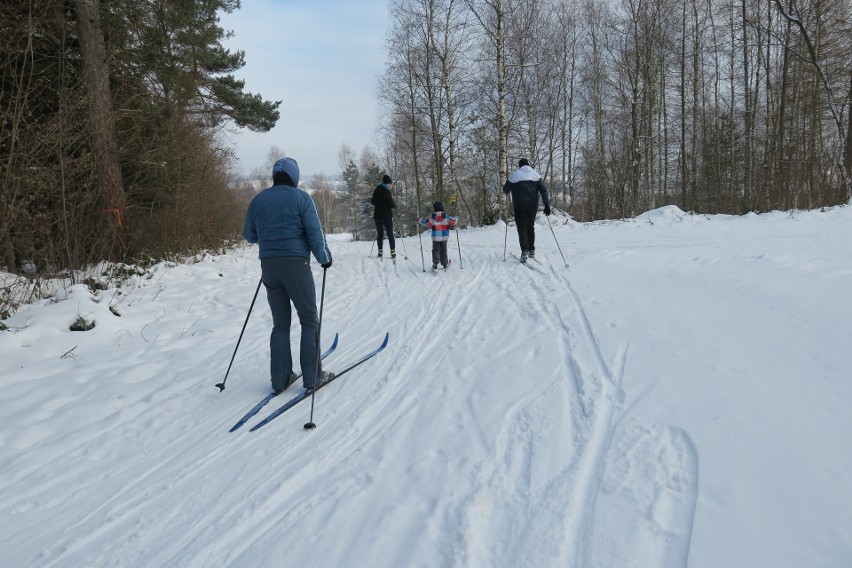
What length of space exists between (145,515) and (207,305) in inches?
226

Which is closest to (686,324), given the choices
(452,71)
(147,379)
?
(147,379)

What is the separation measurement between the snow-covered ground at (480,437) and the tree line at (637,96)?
12672 millimetres

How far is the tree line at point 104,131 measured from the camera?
5.79 m

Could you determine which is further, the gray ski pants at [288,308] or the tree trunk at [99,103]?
the tree trunk at [99,103]

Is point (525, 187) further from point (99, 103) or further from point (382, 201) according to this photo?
point (99, 103)

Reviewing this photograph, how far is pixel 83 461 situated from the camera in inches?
128

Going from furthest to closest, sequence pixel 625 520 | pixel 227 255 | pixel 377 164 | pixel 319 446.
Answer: pixel 377 164
pixel 227 255
pixel 319 446
pixel 625 520

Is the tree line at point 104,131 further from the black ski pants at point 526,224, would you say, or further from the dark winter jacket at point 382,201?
the black ski pants at point 526,224

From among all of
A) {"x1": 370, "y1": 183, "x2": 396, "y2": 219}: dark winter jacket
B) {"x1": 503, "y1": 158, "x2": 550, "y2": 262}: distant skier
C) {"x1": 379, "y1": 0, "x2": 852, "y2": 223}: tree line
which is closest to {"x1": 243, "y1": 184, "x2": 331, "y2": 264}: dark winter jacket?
{"x1": 503, "y1": 158, "x2": 550, "y2": 262}: distant skier

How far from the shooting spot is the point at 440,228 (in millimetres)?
8883

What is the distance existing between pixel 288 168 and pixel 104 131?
18.9 feet

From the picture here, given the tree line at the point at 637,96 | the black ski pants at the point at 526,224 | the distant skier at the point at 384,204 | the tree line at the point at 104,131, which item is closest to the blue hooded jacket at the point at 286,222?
the tree line at the point at 104,131

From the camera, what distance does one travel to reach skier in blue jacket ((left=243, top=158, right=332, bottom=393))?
149 inches

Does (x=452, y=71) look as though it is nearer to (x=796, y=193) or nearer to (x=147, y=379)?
(x=796, y=193)
